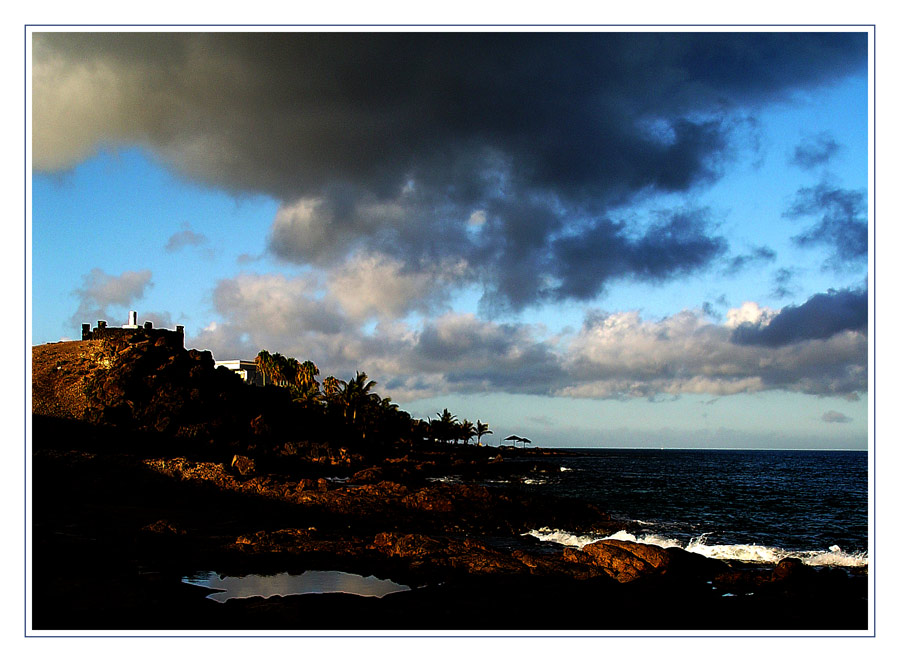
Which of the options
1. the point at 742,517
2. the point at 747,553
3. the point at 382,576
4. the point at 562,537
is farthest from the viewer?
Result: the point at 742,517

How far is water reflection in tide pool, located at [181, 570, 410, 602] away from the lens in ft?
35.7

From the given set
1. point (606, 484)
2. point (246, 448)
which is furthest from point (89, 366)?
point (606, 484)

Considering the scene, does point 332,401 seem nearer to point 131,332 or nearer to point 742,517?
point 131,332

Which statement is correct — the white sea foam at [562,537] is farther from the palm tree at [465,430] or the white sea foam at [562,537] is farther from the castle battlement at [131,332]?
the palm tree at [465,430]

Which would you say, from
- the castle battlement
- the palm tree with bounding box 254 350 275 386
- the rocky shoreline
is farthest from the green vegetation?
the rocky shoreline

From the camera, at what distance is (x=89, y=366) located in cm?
3700

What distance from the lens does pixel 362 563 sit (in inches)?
544

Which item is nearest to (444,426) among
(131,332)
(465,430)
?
(465,430)

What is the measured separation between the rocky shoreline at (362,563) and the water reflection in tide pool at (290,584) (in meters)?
0.37

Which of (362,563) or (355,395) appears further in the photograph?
(355,395)

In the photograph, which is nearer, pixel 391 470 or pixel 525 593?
pixel 525 593

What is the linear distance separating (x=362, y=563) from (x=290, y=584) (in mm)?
2485
